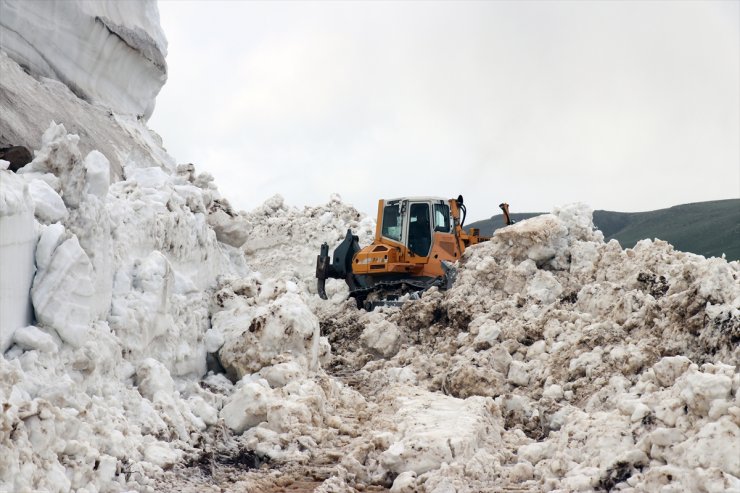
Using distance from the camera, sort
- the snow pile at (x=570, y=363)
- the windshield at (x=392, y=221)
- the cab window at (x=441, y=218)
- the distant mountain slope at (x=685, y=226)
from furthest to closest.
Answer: the distant mountain slope at (x=685, y=226)
the windshield at (x=392, y=221)
the cab window at (x=441, y=218)
the snow pile at (x=570, y=363)

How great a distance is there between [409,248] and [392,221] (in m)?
0.65

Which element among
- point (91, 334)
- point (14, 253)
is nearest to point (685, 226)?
point (91, 334)

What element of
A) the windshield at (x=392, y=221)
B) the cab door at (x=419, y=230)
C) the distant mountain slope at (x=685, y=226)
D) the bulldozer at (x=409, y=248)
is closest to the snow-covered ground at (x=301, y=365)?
the bulldozer at (x=409, y=248)

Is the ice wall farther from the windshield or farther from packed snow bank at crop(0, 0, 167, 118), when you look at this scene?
the windshield

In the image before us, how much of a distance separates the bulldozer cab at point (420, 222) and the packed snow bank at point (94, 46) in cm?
502

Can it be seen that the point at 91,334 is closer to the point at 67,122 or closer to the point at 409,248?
the point at 67,122

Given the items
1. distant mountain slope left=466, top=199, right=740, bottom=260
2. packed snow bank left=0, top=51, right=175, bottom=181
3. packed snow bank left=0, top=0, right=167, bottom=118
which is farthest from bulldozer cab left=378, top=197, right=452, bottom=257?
distant mountain slope left=466, top=199, right=740, bottom=260

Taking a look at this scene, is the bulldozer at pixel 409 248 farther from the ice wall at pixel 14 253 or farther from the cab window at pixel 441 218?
the ice wall at pixel 14 253

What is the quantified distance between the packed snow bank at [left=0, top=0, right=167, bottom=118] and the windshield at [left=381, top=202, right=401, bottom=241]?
188 inches

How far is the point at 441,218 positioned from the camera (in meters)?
15.2

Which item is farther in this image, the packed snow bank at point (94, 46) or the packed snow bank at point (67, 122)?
the packed snow bank at point (94, 46)

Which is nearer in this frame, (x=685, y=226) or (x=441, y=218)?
(x=441, y=218)

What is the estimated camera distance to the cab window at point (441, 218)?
15.1m

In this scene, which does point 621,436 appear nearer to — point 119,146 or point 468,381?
point 468,381
